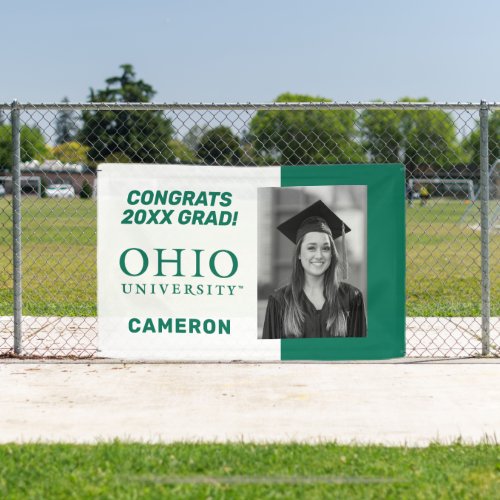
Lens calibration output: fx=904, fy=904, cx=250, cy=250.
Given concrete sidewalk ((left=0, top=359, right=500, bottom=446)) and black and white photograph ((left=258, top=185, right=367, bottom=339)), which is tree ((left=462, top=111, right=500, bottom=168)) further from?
concrete sidewalk ((left=0, top=359, right=500, bottom=446))

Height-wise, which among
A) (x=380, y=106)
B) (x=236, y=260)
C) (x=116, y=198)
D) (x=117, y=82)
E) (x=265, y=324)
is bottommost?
(x=265, y=324)

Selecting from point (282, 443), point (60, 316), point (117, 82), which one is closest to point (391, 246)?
point (282, 443)

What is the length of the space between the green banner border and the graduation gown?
2.0 inches

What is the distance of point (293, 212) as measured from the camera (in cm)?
657

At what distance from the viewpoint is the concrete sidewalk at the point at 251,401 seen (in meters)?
4.82

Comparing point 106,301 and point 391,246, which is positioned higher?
point 391,246

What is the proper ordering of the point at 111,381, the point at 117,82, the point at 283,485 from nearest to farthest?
the point at 283,485
the point at 111,381
the point at 117,82

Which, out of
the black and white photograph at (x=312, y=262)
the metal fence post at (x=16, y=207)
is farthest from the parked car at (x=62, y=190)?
the black and white photograph at (x=312, y=262)

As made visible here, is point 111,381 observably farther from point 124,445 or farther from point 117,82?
point 117,82

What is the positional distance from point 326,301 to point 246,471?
266 cm

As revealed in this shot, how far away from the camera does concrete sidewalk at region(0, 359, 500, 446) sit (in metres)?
4.82

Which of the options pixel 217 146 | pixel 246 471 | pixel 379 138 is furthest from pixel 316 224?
pixel 217 146

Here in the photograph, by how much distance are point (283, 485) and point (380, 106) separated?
3.64 meters

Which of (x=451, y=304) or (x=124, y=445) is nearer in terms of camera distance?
(x=124, y=445)
